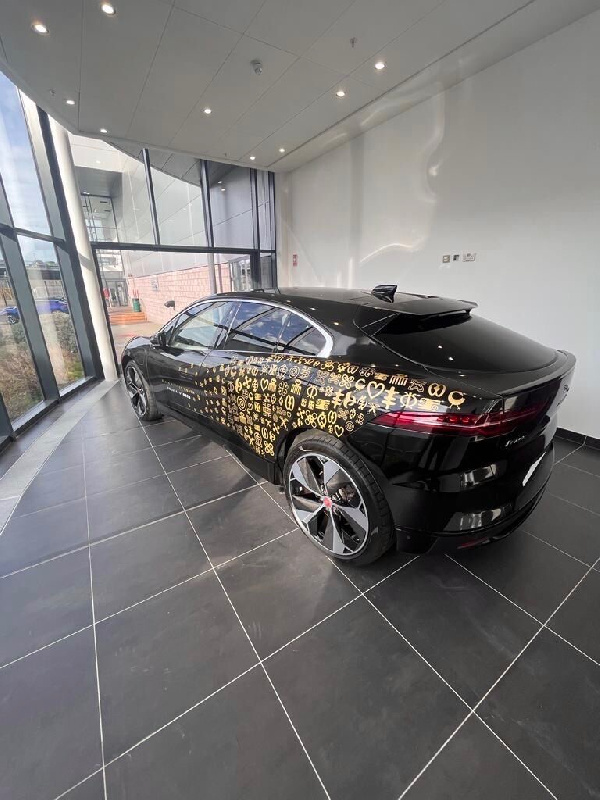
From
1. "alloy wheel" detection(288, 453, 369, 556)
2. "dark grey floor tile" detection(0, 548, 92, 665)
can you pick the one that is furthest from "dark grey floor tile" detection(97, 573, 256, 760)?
"alloy wheel" detection(288, 453, 369, 556)

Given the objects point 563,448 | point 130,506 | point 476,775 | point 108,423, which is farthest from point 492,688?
point 108,423

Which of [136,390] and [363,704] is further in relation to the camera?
[136,390]

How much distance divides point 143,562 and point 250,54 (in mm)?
4130

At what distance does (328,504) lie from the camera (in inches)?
69.0

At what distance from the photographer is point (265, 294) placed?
223cm

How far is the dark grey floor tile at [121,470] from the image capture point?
2523 mm

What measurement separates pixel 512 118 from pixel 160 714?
16.3ft

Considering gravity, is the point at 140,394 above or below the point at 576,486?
above

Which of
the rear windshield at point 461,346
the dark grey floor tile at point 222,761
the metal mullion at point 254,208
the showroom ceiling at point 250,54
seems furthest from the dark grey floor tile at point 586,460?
the metal mullion at point 254,208

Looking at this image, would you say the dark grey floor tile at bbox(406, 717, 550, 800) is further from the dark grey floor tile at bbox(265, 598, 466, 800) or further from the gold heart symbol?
the gold heart symbol

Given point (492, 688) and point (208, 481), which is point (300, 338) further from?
point (492, 688)

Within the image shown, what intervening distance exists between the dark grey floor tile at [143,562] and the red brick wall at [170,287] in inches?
202

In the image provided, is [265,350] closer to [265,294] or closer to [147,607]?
[265,294]

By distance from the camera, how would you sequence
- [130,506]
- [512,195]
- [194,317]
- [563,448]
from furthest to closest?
[512,195]
[563,448]
[194,317]
[130,506]
